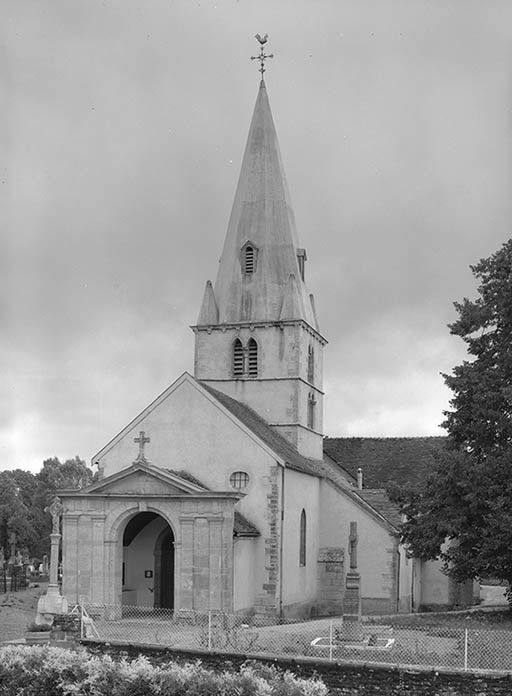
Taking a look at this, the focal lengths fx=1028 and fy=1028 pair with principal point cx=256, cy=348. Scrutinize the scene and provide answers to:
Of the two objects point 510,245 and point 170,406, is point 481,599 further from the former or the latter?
point 510,245

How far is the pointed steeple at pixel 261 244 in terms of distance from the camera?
1650 inches

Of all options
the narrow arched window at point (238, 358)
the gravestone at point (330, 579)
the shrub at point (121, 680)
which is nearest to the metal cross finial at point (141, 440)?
the narrow arched window at point (238, 358)

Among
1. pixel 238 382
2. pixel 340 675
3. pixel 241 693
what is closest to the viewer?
pixel 241 693

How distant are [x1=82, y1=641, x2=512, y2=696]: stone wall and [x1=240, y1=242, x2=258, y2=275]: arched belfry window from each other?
23.7 metres

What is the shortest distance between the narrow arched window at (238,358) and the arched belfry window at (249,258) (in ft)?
9.98

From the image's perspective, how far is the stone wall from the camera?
18.6 meters

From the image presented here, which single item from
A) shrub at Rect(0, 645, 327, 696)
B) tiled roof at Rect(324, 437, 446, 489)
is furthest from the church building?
shrub at Rect(0, 645, 327, 696)

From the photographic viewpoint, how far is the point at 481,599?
1902 inches

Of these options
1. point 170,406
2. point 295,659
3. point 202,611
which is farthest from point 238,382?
point 295,659

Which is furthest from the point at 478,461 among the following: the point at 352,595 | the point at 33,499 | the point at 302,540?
the point at 33,499

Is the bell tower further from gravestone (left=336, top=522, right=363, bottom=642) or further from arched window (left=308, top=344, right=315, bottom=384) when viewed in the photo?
gravestone (left=336, top=522, right=363, bottom=642)

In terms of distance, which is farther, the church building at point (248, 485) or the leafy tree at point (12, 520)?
the leafy tree at point (12, 520)

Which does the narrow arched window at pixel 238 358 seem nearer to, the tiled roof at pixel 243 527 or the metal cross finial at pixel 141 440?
the tiled roof at pixel 243 527

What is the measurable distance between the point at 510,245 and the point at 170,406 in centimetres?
1371
